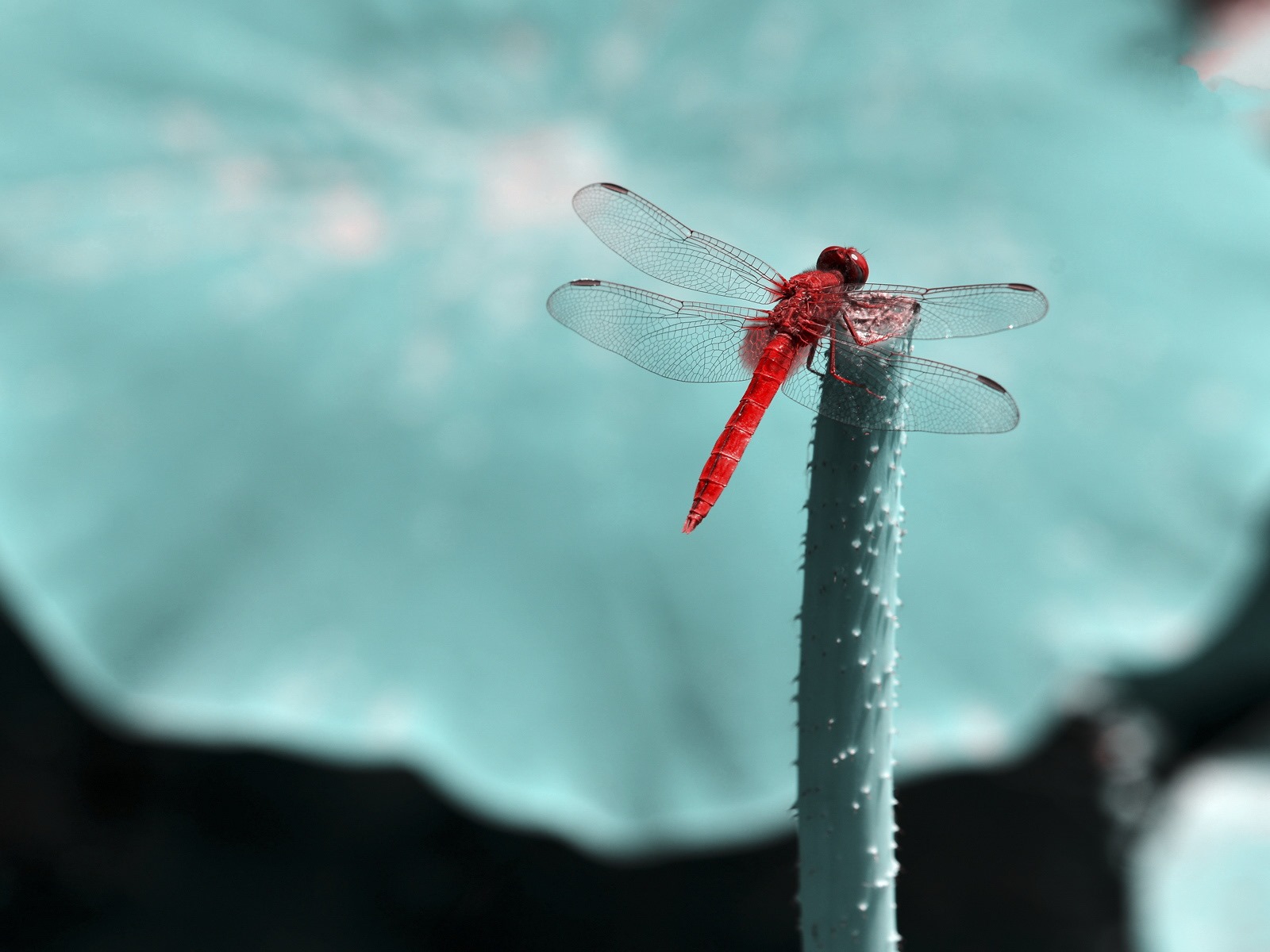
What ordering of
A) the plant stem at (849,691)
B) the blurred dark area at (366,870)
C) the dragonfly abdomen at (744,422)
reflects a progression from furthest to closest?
1. the blurred dark area at (366,870)
2. the dragonfly abdomen at (744,422)
3. the plant stem at (849,691)

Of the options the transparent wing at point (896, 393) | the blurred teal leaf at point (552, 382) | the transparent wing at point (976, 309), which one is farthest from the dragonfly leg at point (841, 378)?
the blurred teal leaf at point (552, 382)

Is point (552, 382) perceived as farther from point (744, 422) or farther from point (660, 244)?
point (744, 422)

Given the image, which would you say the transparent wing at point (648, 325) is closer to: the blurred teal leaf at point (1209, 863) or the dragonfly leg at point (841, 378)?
the dragonfly leg at point (841, 378)

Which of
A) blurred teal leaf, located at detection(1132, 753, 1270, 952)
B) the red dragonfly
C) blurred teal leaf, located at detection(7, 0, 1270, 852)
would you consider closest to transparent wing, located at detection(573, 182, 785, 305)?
the red dragonfly

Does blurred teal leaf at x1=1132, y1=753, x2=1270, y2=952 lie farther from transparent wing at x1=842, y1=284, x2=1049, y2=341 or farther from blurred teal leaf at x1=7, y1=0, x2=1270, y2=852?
transparent wing at x1=842, y1=284, x2=1049, y2=341

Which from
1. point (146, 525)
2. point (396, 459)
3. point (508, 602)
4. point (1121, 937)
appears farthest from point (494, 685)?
point (1121, 937)
